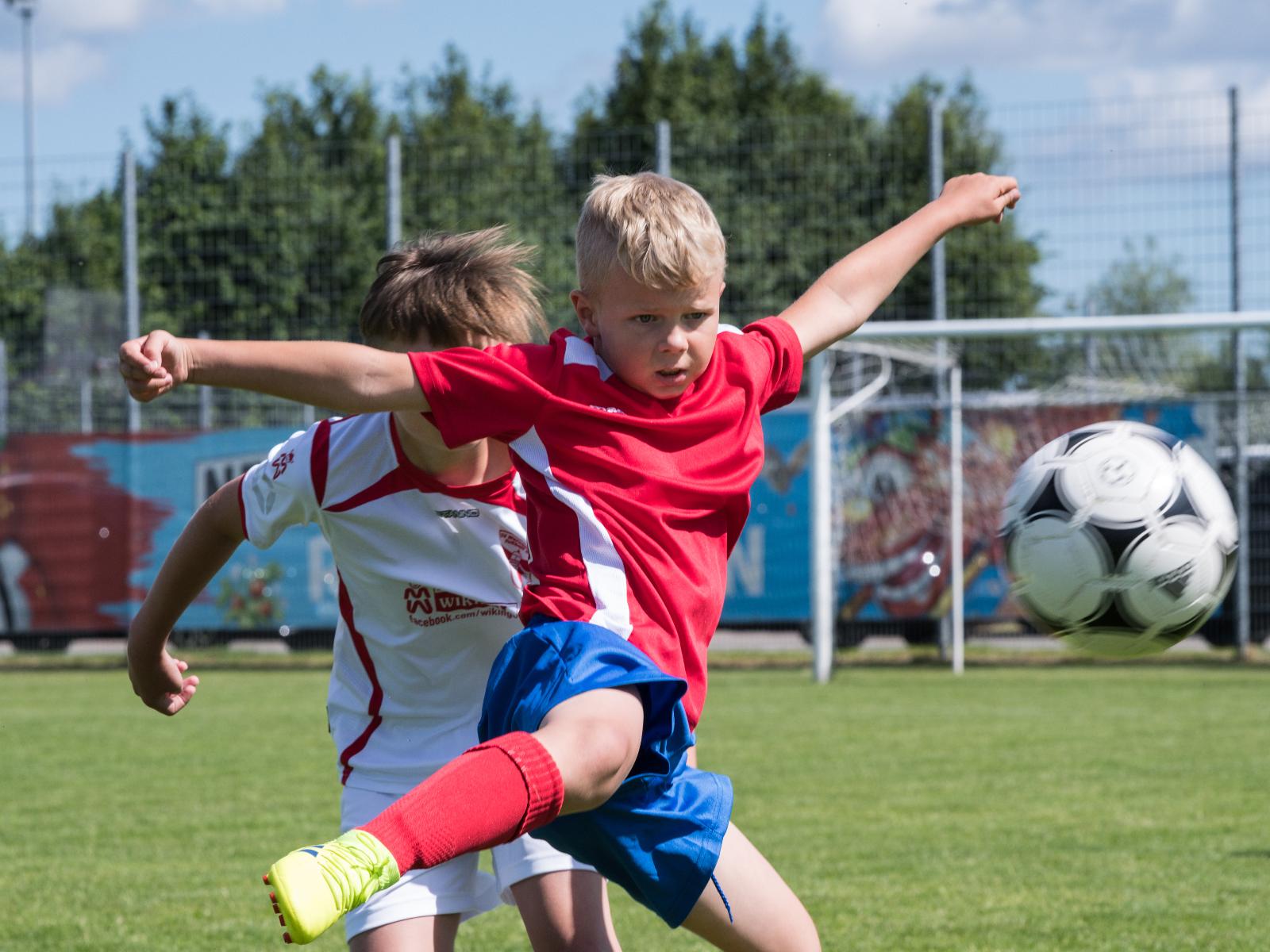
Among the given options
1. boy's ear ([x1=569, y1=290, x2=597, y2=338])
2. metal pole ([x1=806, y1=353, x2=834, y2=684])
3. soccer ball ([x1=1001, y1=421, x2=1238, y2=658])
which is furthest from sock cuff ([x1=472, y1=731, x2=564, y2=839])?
metal pole ([x1=806, y1=353, x2=834, y2=684])

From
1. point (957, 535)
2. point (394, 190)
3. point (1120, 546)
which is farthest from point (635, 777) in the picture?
point (394, 190)

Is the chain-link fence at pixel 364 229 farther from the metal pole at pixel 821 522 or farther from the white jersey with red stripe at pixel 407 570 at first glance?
the white jersey with red stripe at pixel 407 570

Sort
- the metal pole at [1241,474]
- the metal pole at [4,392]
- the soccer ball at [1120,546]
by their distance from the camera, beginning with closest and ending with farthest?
the soccer ball at [1120,546] < the metal pole at [1241,474] < the metal pole at [4,392]

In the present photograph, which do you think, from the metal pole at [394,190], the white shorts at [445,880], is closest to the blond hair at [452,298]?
the white shorts at [445,880]

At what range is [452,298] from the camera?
297cm

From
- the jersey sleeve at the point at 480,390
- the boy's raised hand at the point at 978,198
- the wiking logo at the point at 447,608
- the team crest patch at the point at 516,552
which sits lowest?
the wiking logo at the point at 447,608

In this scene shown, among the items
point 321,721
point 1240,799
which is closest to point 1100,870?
point 1240,799

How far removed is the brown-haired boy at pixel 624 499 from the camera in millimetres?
2328

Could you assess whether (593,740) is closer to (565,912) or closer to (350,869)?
(350,869)

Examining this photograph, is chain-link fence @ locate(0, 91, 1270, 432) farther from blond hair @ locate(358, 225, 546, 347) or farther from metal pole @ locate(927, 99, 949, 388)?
blond hair @ locate(358, 225, 546, 347)

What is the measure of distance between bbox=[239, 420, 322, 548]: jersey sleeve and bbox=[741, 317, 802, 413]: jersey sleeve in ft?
2.75

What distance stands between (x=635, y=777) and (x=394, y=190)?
11.7 metres

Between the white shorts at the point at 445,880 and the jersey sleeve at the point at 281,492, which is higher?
the jersey sleeve at the point at 281,492

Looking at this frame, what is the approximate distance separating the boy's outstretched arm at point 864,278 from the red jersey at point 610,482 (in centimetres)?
40
